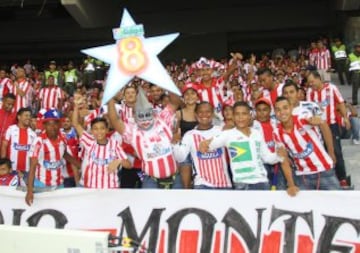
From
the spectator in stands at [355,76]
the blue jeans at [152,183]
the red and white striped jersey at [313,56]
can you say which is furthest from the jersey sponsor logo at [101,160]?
the red and white striped jersey at [313,56]

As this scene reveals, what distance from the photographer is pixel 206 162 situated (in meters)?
5.61

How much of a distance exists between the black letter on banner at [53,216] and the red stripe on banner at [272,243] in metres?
1.95

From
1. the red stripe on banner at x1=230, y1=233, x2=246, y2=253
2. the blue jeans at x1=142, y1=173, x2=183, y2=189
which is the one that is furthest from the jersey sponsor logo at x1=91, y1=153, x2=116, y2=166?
the red stripe on banner at x1=230, y1=233, x2=246, y2=253

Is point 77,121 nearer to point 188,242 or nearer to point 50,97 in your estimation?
point 188,242

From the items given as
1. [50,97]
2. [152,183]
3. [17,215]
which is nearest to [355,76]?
[50,97]

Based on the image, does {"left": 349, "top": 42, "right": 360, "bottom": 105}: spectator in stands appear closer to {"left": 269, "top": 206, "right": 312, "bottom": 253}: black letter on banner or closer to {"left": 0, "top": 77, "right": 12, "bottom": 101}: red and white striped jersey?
{"left": 0, "top": 77, "right": 12, "bottom": 101}: red and white striped jersey

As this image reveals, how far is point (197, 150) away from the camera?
5.61m

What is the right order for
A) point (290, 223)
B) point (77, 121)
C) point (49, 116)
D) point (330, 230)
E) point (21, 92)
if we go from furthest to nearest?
point (21, 92) < point (77, 121) < point (49, 116) < point (290, 223) < point (330, 230)

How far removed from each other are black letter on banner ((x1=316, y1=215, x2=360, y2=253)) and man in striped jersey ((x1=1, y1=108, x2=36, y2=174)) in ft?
12.8

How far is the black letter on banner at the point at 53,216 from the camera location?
5500mm

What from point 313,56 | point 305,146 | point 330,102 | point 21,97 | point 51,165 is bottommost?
point 51,165

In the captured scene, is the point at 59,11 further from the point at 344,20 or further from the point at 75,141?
the point at 75,141

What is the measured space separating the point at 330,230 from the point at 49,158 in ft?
9.49

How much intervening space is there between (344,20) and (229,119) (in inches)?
792
